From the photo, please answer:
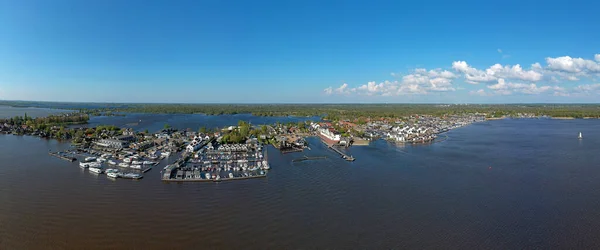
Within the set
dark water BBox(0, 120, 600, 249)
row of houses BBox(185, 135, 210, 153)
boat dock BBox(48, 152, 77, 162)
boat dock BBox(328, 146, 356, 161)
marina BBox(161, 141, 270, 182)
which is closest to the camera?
dark water BBox(0, 120, 600, 249)

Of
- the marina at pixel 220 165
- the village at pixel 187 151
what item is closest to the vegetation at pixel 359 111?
the village at pixel 187 151

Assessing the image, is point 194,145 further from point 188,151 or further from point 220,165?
point 220,165

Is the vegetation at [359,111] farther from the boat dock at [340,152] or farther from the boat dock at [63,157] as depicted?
the boat dock at [63,157]


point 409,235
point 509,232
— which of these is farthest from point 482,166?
point 409,235

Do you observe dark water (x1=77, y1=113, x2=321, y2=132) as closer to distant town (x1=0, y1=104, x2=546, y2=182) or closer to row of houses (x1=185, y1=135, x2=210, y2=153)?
distant town (x1=0, y1=104, x2=546, y2=182)

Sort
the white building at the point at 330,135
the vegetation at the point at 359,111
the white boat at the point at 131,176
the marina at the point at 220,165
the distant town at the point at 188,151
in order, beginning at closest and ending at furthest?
1. the white boat at the point at 131,176
2. the marina at the point at 220,165
3. the distant town at the point at 188,151
4. the white building at the point at 330,135
5. the vegetation at the point at 359,111

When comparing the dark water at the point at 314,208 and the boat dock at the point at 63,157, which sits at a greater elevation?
the boat dock at the point at 63,157

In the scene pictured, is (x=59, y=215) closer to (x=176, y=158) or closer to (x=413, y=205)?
(x=176, y=158)

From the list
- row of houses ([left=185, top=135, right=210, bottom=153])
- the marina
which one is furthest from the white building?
row of houses ([left=185, top=135, right=210, bottom=153])
